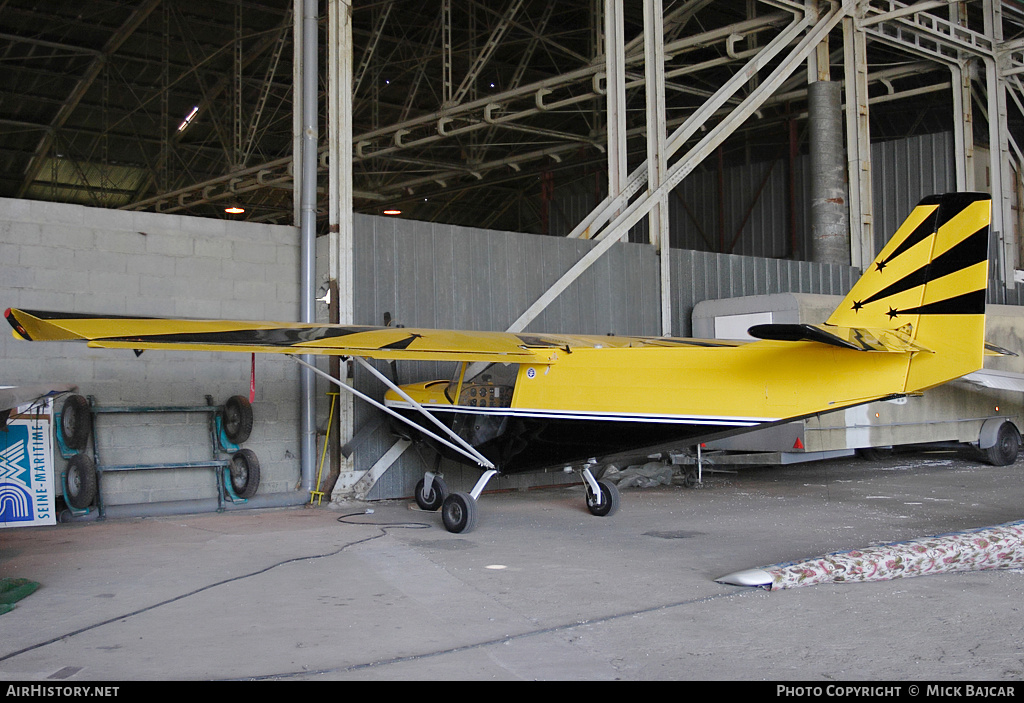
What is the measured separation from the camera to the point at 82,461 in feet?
27.9

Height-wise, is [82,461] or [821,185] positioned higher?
[821,185]

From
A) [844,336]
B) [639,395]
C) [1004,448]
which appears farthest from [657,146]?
[844,336]

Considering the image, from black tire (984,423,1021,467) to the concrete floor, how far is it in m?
4.80

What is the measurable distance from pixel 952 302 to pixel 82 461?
7.98 meters

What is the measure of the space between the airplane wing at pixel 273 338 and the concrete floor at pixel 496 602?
1.69 m

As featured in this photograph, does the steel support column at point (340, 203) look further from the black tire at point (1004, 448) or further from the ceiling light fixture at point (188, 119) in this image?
the ceiling light fixture at point (188, 119)

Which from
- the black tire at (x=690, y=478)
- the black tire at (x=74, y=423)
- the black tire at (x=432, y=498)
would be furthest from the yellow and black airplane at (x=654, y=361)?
the black tire at (x=690, y=478)

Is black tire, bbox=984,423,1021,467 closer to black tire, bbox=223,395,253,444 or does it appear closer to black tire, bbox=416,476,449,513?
black tire, bbox=416,476,449,513

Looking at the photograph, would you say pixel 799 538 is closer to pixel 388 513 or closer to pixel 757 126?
pixel 388 513

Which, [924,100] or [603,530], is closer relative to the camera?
[603,530]

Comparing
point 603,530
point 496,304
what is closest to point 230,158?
point 496,304

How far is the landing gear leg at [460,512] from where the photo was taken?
8.19 metres

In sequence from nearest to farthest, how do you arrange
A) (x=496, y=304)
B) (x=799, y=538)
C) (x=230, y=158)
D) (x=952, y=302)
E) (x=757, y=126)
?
(x=952, y=302) < (x=799, y=538) < (x=496, y=304) < (x=230, y=158) < (x=757, y=126)

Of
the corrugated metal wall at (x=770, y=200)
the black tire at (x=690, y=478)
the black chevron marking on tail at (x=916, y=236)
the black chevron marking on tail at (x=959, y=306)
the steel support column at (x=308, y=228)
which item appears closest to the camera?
the black chevron marking on tail at (x=959, y=306)
